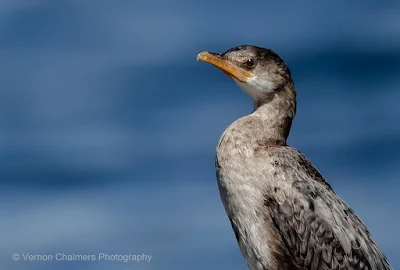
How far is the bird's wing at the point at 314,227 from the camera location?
17828mm

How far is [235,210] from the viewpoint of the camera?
17906mm

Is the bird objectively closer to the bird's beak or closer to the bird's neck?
the bird's neck

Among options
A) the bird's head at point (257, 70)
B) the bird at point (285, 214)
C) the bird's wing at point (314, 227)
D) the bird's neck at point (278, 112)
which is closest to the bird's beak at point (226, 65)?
the bird's head at point (257, 70)

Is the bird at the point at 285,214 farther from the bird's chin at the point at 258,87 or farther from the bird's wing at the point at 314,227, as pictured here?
the bird's chin at the point at 258,87

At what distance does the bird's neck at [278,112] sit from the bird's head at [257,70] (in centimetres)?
4

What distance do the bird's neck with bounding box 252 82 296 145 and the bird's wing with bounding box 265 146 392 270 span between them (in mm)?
411

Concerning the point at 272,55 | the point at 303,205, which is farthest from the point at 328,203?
the point at 272,55

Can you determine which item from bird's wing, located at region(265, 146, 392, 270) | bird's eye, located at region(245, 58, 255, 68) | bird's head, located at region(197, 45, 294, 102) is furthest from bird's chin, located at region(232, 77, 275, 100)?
bird's wing, located at region(265, 146, 392, 270)

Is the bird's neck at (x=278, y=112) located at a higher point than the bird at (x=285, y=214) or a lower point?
higher

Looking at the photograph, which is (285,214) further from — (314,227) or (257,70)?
(257,70)

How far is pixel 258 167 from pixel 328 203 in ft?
2.07

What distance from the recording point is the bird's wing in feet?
58.5

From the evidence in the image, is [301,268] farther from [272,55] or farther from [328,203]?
[272,55]

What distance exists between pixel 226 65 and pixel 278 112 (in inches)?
24.1
